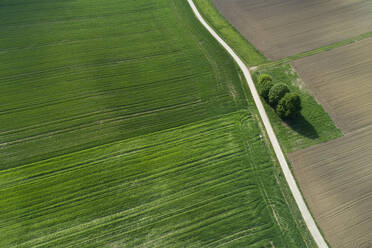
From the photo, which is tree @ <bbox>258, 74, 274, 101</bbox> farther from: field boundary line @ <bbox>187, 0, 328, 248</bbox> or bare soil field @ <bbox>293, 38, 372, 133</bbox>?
bare soil field @ <bbox>293, 38, 372, 133</bbox>

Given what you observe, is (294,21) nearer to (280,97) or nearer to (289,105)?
(280,97)

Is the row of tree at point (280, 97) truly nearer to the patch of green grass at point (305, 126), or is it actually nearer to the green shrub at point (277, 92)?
the green shrub at point (277, 92)

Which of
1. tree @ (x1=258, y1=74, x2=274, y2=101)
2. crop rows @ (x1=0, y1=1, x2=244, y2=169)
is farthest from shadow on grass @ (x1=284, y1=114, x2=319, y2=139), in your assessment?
crop rows @ (x1=0, y1=1, x2=244, y2=169)

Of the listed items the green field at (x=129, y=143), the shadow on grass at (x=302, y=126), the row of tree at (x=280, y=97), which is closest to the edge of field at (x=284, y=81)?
the green field at (x=129, y=143)

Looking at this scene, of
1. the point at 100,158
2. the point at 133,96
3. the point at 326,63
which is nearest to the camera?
the point at 100,158

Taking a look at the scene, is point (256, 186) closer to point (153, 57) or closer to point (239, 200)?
point (239, 200)

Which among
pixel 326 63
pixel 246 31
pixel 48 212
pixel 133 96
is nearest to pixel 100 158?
pixel 48 212

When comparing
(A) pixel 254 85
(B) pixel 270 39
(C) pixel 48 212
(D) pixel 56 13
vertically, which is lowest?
(C) pixel 48 212

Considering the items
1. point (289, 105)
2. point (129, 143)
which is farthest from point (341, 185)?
point (129, 143)
